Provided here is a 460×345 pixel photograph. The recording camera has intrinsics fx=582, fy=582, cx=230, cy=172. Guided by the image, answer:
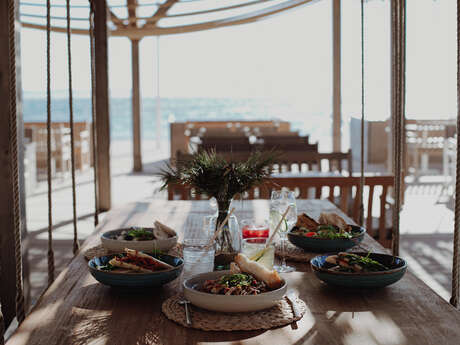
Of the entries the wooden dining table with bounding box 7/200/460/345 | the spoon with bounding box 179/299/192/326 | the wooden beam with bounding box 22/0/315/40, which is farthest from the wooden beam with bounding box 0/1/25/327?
the wooden beam with bounding box 22/0/315/40

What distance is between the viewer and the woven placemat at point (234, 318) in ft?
3.95

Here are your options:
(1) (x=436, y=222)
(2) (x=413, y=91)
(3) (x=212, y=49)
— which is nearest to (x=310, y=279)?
(1) (x=436, y=222)

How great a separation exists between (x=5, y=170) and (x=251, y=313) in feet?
6.00

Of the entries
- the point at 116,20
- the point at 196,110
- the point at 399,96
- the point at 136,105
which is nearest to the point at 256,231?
the point at 399,96

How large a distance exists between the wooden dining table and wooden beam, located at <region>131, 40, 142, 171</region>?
26.8 feet

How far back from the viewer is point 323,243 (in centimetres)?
185

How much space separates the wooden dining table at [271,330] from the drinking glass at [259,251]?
3.3 inches

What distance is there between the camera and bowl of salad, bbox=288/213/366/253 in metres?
1.84

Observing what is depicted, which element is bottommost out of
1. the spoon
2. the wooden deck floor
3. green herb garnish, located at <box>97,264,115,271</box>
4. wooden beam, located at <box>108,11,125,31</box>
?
the wooden deck floor

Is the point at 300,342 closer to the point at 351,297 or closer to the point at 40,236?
the point at 351,297

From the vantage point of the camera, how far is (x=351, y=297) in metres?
1.43

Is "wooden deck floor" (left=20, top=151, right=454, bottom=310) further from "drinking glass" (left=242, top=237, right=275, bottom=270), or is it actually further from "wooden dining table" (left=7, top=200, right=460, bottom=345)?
"wooden dining table" (left=7, top=200, right=460, bottom=345)

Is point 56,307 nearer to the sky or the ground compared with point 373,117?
nearer to the ground

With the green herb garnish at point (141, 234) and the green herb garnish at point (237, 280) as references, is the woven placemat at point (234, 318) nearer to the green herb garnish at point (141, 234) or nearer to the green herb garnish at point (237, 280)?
the green herb garnish at point (237, 280)
